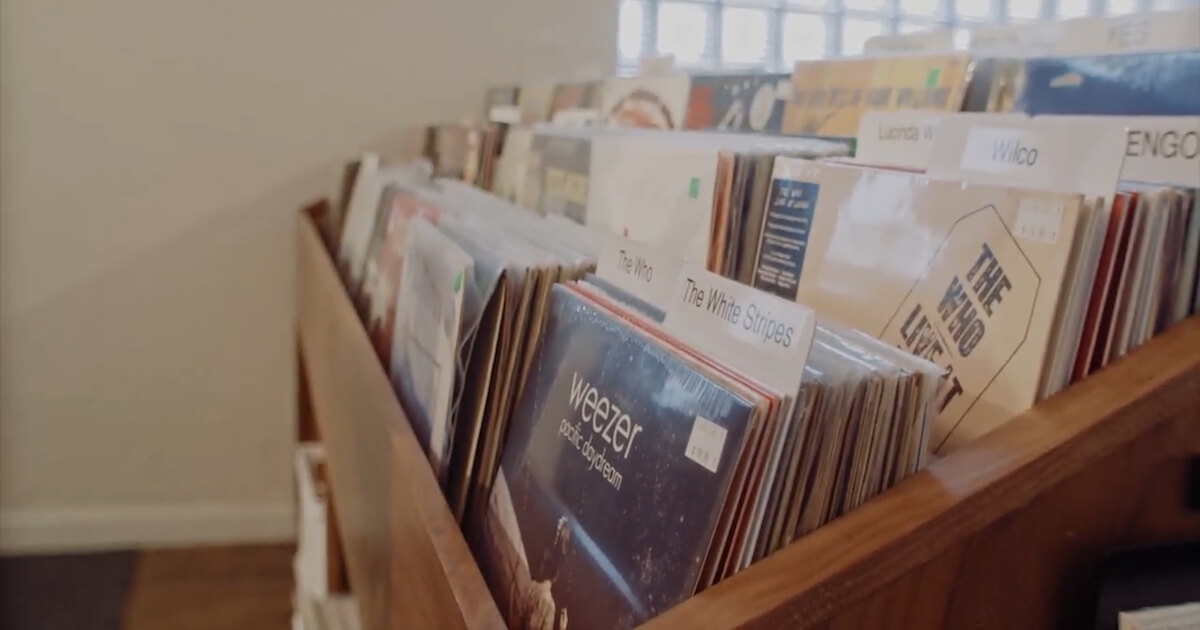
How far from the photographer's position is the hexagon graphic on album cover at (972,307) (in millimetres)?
511

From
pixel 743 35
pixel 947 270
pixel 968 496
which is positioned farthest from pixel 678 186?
pixel 743 35

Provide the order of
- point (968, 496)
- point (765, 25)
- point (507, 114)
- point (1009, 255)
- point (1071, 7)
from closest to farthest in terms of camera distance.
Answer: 1. point (968, 496)
2. point (1009, 255)
3. point (507, 114)
4. point (765, 25)
5. point (1071, 7)

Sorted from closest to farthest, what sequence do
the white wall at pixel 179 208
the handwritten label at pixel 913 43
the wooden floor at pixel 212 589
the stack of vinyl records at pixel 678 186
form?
the stack of vinyl records at pixel 678 186, the handwritten label at pixel 913 43, the wooden floor at pixel 212 589, the white wall at pixel 179 208

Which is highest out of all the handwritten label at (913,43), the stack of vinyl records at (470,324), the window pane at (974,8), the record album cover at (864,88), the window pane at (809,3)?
the window pane at (974,8)

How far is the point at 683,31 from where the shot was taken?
237cm

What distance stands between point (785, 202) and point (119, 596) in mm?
1753

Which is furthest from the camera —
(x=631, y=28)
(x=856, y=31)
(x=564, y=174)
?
(x=856, y=31)

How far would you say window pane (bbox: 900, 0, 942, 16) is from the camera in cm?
259

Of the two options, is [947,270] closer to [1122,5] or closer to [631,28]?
[631,28]

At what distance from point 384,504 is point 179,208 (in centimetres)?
157

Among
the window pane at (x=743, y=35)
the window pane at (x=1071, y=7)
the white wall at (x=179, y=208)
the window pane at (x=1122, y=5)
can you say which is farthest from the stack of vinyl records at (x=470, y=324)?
the window pane at (x=1122, y=5)

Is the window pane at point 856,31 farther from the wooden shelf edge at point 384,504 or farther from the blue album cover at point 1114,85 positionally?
the blue album cover at point 1114,85

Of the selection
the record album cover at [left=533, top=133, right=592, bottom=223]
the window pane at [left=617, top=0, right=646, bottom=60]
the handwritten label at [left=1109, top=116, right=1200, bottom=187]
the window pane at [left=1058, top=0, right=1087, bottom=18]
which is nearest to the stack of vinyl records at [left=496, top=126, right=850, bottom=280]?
the record album cover at [left=533, top=133, right=592, bottom=223]

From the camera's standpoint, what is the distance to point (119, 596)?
1937 mm
